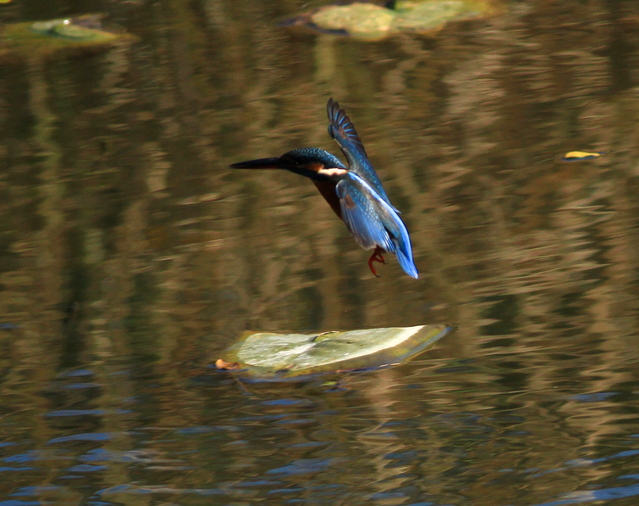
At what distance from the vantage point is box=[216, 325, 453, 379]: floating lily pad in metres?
2.91

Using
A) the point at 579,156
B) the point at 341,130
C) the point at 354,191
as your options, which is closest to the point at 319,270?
the point at 341,130

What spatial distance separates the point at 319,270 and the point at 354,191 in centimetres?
110

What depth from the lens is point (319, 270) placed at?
3.59 metres

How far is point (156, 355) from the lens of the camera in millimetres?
3115

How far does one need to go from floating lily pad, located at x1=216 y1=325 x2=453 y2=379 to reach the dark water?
0.06 meters

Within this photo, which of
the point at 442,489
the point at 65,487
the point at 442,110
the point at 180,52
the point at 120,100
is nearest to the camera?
the point at 442,489

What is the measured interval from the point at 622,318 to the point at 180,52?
411 centimetres

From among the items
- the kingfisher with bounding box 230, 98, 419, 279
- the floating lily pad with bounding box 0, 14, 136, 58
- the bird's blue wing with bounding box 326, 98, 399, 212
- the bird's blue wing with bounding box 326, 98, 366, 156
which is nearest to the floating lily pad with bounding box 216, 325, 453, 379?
the kingfisher with bounding box 230, 98, 419, 279

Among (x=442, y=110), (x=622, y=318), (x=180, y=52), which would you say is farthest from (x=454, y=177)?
(x=180, y=52)

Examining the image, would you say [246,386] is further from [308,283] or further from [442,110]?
[442,110]

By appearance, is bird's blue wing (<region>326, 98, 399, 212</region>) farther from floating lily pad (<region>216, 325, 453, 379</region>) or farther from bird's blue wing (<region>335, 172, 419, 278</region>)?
floating lily pad (<region>216, 325, 453, 379</region>)

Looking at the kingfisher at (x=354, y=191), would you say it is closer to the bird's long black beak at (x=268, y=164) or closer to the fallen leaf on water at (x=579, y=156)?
the bird's long black beak at (x=268, y=164)

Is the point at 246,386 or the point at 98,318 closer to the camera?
the point at 246,386

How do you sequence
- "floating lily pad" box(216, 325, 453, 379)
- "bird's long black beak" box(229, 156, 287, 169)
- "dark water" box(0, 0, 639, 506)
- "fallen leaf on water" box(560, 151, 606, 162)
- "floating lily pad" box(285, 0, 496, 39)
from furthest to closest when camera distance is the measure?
"floating lily pad" box(285, 0, 496, 39) → "fallen leaf on water" box(560, 151, 606, 162) → "floating lily pad" box(216, 325, 453, 379) → "bird's long black beak" box(229, 156, 287, 169) → "dark water" box(0, 0, 639, 506)
